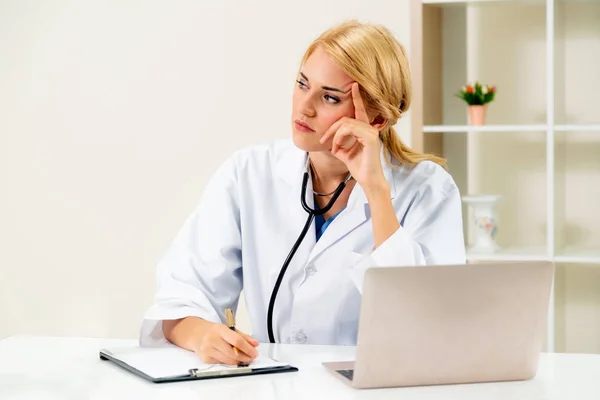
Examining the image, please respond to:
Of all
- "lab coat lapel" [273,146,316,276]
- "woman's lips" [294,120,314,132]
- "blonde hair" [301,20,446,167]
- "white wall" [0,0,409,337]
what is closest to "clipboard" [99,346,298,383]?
"lab coat lapel" [273,146,316,276]

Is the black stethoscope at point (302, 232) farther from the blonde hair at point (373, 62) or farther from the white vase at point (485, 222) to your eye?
the white vase at point (485, 222)

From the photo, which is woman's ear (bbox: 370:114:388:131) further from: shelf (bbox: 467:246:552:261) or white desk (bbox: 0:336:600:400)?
shelf (bbox: 467:246:552:261)

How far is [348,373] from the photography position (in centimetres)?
148

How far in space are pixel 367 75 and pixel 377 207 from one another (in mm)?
311

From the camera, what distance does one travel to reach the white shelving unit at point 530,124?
11.0 ft

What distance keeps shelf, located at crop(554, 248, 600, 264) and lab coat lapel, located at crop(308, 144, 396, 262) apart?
1208 mm

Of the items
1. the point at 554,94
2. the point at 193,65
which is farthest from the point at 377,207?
the point at 193,65

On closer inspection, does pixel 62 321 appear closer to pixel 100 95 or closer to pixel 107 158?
pixel 107 158

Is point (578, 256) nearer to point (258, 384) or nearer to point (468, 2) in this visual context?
point (468, 2)

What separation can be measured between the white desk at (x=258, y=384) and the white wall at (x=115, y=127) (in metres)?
2.26

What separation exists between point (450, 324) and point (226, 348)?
0.40m

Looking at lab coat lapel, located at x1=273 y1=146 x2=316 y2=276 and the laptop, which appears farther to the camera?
lab coat lapel, located at x1=273 y1=146 x2=316 y2=276

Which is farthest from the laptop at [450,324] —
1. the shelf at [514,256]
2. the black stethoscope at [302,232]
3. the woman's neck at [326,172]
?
the shelf at [514,256]

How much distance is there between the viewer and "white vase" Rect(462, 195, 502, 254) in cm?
324
